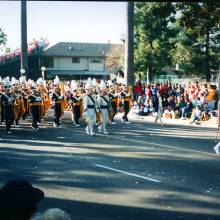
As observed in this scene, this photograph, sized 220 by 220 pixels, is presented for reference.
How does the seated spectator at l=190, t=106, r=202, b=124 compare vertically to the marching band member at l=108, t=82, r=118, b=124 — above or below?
below

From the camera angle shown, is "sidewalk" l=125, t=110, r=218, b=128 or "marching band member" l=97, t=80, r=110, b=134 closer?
"marching band member" l=97, t=80, r=110, b=134

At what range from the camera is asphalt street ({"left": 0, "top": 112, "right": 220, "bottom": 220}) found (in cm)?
845

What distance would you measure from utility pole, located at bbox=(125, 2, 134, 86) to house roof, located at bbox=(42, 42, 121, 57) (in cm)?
3513

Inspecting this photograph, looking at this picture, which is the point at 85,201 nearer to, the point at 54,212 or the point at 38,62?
the point at 54,212

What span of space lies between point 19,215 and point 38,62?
58.0 metres

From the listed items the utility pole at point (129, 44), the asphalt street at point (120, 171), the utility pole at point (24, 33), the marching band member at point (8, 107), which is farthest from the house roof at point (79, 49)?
the asphalt street at point (120, 171)

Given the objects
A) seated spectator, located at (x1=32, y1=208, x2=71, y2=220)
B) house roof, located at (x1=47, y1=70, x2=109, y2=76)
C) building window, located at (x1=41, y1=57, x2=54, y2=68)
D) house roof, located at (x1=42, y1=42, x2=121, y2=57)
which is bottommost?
seated spectator, located at (x1=32, y1=208, x2=71, y2=220)

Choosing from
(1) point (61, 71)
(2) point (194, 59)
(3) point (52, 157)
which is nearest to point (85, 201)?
(3) point (52, 157)

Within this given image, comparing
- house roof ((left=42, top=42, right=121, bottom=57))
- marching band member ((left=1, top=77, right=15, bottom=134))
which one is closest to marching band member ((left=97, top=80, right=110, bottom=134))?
marching band member ((left=1, top=77, right=15, bottom=134))

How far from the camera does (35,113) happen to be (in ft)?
68.9

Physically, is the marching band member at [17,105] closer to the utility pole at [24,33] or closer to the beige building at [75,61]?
the utility pole at [24,33]

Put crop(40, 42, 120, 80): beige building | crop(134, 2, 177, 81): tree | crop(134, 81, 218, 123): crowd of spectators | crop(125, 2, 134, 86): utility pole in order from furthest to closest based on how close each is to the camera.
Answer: crop(40, 42, 120, 80): beige building
crop(134, 2, 177, 81): tree
crop(125, 2, 134, 86): utility pole
crop(134, 81, 218, 123): crowd of spectators

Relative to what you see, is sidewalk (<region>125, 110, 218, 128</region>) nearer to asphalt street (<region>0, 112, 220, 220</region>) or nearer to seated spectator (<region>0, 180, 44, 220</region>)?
asphalt street (<region>0, 112, 220, 220</region>)

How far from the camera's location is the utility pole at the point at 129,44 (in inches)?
1217
